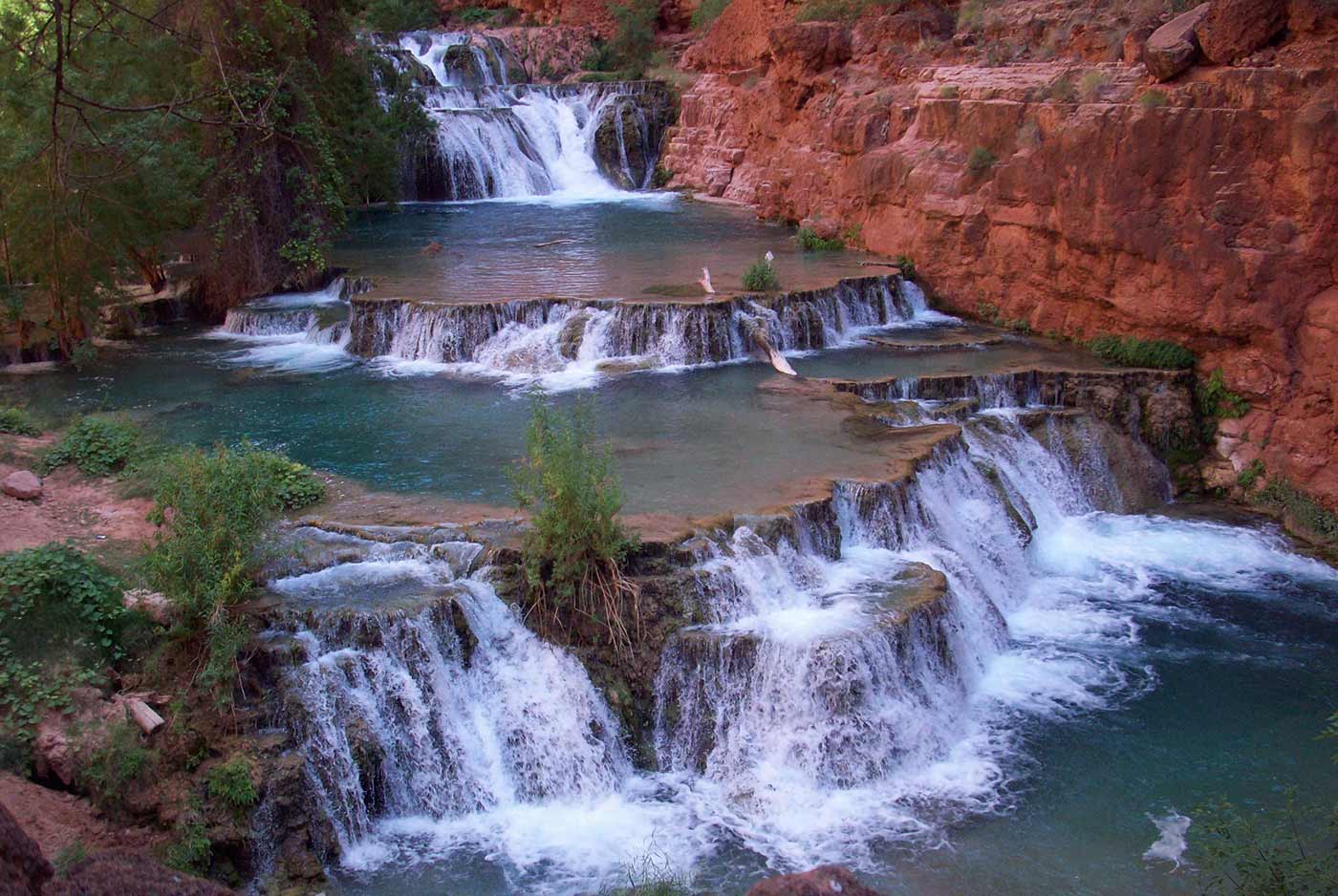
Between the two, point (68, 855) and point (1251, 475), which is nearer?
point (68, 855)

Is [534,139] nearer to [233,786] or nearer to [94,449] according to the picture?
[94,449]

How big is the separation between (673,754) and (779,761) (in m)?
0.77

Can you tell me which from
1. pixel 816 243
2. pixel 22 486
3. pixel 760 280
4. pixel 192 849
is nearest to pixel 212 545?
pixel 192 849

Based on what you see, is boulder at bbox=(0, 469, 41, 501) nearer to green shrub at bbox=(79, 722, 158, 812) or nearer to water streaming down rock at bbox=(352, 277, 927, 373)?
green shrub at bbox=(79, 722, 158, 812)

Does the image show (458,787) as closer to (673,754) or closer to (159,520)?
(673,754)

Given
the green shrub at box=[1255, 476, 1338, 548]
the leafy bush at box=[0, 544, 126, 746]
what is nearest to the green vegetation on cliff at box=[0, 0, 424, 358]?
the leafy bush at box=[0, 544, 126, 746]

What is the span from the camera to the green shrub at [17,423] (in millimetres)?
10797

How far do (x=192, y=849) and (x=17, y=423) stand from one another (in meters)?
6.06

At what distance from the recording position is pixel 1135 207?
512 inches

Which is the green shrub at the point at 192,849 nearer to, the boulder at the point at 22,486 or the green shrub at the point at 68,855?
the green shrub at the point at 68,855

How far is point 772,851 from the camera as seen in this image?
711 centimetres

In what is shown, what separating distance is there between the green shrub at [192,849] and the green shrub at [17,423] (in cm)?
577

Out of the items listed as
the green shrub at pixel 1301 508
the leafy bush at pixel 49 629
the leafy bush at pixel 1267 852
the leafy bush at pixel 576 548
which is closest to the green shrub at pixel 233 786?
the leafy bush at pixel 49 629

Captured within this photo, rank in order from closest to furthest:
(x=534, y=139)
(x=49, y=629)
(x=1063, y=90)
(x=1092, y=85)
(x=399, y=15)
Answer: (x=49, y=629) → (x=1092, y=85) → (x=1063, y=90) → (x=534, y=139) → (x=399, y=15)
